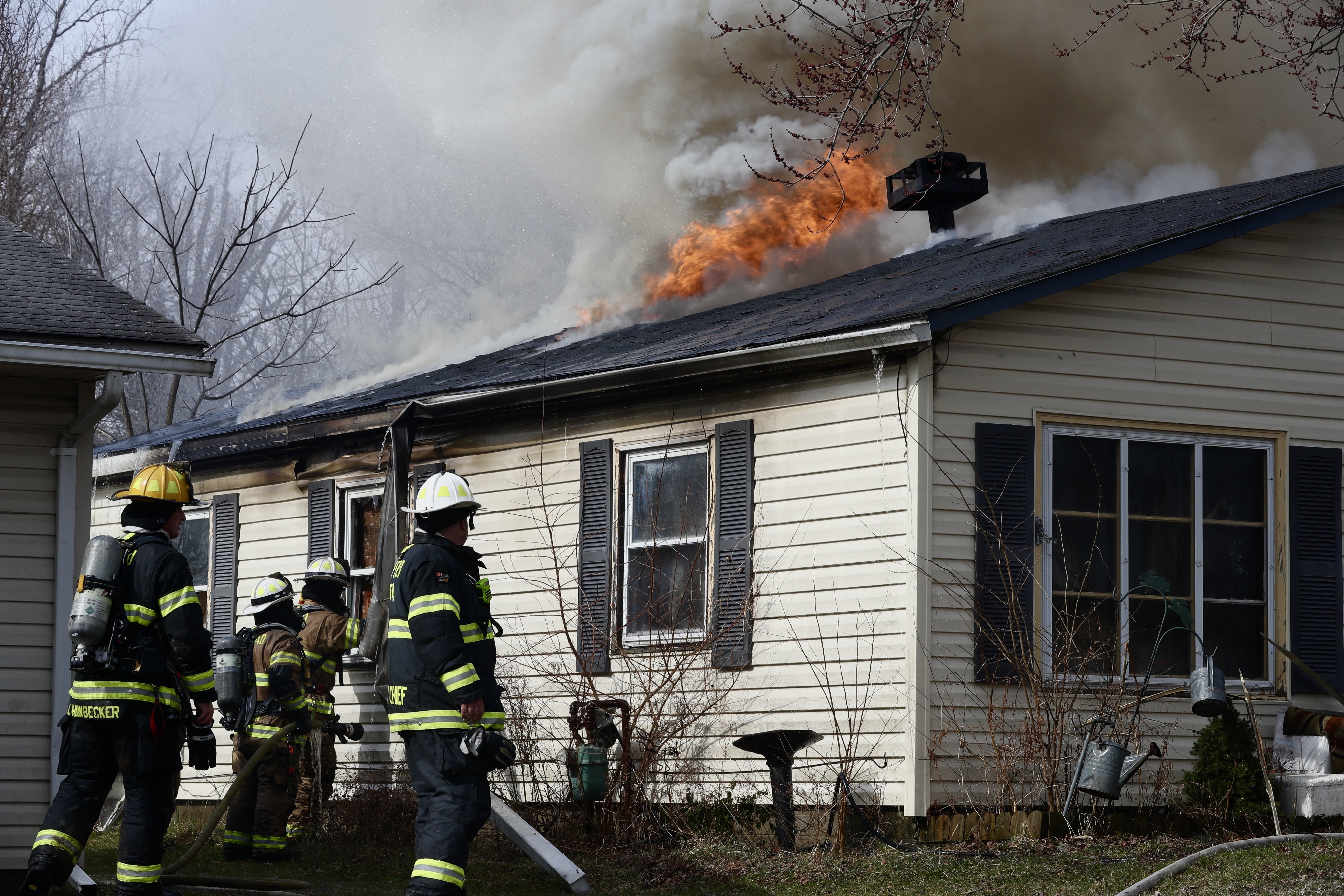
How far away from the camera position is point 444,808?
642cm

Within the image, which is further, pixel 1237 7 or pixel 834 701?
pixel 1237 7

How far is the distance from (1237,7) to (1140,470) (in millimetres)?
3860

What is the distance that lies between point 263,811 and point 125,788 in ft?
11.0

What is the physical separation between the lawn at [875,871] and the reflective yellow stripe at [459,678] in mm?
2278

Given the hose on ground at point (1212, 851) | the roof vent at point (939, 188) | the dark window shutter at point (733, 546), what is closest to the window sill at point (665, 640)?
the dark window shutter at point (733, 546)

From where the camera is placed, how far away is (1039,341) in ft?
32.0

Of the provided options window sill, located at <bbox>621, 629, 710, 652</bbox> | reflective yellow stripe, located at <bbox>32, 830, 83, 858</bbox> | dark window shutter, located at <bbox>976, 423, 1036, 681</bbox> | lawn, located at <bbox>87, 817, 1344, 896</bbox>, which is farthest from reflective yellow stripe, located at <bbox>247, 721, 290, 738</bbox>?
dark window shutter, located at <bbox>976, 423, 1036, 681</bbox>

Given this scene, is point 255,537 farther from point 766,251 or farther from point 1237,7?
point 1237,7

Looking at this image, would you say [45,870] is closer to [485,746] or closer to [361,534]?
[485,746]

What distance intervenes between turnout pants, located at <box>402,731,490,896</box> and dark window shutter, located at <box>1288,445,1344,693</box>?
19.9ft

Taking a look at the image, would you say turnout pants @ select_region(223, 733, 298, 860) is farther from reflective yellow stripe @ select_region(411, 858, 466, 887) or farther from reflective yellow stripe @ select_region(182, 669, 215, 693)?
reflective yellow stripe @ select_region(411, 858, 466, 887)

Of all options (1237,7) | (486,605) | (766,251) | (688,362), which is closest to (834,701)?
→ (688,362)

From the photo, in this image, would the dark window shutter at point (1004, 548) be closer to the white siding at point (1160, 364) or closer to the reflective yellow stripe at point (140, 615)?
the white siding at point (1160, 364)

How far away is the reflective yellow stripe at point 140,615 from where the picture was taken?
7121 millimetres
